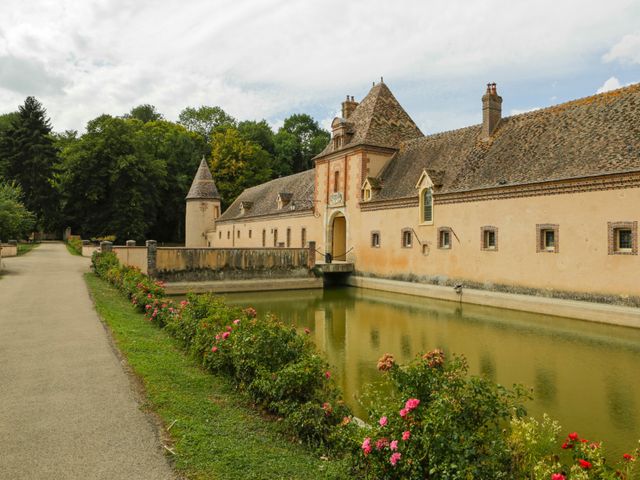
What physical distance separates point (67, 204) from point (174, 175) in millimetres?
14497

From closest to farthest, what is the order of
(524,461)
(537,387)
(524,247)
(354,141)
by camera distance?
(524,461) → (537,387) → (524,247) → (354,141)

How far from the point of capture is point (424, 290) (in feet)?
74.4

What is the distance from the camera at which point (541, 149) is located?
19.5m

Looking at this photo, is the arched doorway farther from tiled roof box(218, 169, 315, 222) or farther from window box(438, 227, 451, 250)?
window box(438, 227, 451, 250)

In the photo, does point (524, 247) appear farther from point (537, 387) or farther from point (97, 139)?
point (97, 139)

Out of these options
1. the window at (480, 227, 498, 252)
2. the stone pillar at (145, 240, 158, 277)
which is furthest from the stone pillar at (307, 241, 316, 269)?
the window at (480, 227, 498, 252)

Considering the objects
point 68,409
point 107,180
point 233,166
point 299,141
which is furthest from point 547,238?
point 299,141

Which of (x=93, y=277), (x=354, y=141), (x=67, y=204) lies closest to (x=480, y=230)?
(x=354, y=141)

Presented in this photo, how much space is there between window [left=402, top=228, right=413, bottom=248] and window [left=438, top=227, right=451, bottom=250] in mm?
2018

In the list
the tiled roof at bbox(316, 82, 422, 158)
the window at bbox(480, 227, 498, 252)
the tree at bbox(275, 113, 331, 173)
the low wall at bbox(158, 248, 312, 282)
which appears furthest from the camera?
the tree at bbox(275, 113, 331, 173)

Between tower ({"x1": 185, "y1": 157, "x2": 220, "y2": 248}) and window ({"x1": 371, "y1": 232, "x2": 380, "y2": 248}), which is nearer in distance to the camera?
window ({"x1": 371, "y1": 232, "x2": 380, "y2": 248})

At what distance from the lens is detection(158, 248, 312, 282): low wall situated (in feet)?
78.8

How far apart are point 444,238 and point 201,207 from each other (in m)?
31.9

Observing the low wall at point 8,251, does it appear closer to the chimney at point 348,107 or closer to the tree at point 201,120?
the chimney at point 348,107
